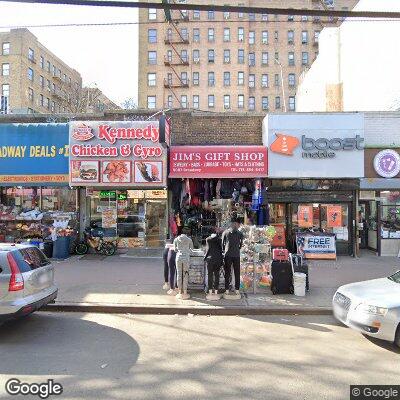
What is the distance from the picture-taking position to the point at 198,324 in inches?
286

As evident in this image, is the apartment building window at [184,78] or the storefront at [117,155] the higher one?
the apartment building window at [184,78]

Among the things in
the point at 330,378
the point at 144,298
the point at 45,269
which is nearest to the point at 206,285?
the point at 144,298

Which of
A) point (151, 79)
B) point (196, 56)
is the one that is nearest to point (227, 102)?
point (196, 56)

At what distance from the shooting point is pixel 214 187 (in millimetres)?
15195

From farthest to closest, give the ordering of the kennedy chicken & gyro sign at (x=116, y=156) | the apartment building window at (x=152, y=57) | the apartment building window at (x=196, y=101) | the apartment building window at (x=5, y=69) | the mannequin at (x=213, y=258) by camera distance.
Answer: the apartment building window at (x=196, y=101), the apartment building window at (x=152, y=57), the apartment building window at (x=5, y=69), the kennedy chicken & gyro sign at (x=116, y=156), the mannequin at (x=213, y=258)

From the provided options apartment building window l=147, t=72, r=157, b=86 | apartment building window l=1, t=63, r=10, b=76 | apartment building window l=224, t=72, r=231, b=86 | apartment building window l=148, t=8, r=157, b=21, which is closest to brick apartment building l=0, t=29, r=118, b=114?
apartment building window l=1, t=63, r=10, b=76

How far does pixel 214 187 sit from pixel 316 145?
13.0 ft

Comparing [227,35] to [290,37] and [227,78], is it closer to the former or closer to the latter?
[227,78]

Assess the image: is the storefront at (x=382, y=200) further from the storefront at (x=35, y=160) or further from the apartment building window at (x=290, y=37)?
the apartment building window at (x=290, y=37)

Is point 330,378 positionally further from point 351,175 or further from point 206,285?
point 351,175

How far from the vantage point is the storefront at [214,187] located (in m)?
14.0

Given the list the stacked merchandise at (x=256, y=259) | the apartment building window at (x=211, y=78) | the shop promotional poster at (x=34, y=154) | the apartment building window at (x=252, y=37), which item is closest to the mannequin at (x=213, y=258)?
the stacked merchandise at (x=256, y=259)

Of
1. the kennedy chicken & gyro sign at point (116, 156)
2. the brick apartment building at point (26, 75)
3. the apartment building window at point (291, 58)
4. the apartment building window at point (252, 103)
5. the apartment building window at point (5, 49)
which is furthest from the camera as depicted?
the apartment building window at point (291, 58)

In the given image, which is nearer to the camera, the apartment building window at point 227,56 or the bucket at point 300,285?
the bucket at point 300,285
